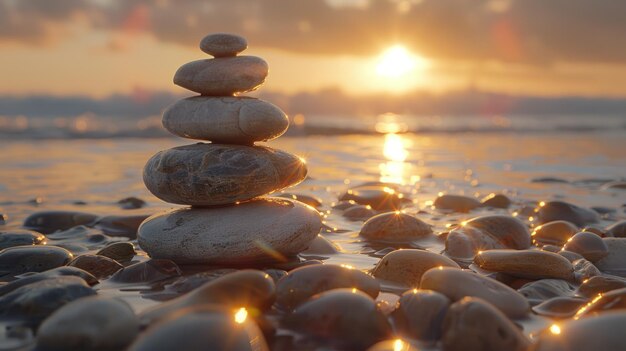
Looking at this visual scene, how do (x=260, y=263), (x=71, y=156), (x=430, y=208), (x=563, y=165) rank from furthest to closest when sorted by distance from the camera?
(x=71, y=156)
(x=563, y=165)
(x=430, y=208)
(x=260, y=263)

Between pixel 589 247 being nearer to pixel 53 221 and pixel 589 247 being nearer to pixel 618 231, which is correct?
pixel 618 231

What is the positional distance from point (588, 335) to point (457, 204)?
16.7 feet

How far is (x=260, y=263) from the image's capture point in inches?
181

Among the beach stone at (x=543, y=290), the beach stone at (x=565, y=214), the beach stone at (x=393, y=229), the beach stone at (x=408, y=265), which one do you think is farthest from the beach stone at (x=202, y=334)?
the beach stone at (x=565, y=214)

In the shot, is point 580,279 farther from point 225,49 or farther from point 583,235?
point 225,49

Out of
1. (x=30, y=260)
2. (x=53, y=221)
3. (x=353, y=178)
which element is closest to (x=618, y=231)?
(x=30, y=260)

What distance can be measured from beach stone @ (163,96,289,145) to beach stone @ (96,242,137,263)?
3.49ft

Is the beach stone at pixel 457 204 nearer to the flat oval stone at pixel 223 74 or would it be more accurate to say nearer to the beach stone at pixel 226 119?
the beach stone at pixel 226 119

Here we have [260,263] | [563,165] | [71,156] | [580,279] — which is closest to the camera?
[580,279]

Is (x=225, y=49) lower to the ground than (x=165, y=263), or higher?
higher

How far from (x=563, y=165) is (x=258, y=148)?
428 inches

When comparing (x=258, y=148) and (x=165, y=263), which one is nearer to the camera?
(x=165, y=263)

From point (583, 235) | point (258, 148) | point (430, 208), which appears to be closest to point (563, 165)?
point (430, 208)

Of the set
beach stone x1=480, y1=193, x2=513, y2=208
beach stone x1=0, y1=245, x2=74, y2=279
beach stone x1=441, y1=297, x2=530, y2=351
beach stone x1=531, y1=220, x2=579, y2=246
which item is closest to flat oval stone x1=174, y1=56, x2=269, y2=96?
beach stone x1=0, y1=245, x2=74, y2=279
